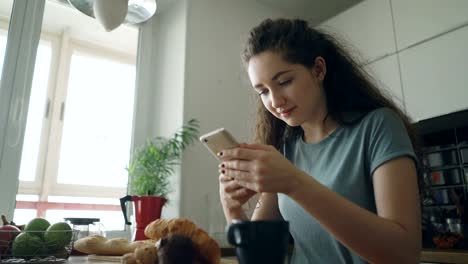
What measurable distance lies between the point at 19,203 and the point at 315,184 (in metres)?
1.47

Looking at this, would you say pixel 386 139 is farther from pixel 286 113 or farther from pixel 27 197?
pixel 27 197

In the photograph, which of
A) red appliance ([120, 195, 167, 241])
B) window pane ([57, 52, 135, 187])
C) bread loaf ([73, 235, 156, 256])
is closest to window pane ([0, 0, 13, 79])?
window pane ([57, 52, 135, 187])

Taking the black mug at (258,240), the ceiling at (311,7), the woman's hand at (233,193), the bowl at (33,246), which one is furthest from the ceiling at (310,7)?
the black mug at (258,240)

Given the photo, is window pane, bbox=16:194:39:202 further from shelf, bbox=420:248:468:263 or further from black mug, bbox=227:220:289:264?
shelf, bbox=420:248:468:263

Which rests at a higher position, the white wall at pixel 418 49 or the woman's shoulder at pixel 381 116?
the white wall at pixel 418 49

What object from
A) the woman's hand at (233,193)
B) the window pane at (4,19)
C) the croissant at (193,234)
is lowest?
the croissant at (193,234)

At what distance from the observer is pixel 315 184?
58 centimetres

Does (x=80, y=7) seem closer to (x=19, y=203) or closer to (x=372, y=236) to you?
(x=372, y=236)

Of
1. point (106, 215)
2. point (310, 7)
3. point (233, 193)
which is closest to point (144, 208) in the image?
point (106, 215)

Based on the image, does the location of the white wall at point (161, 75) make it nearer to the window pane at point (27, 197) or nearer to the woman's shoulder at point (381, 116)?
the window pane at point (27, 197)

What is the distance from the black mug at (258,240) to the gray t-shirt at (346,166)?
14.9 inches

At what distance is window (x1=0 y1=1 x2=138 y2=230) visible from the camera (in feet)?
5.57

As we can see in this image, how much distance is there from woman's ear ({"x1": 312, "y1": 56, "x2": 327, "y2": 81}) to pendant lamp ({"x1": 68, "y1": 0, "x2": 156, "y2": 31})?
1.52 ft

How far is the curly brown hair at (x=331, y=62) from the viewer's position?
827 mm
